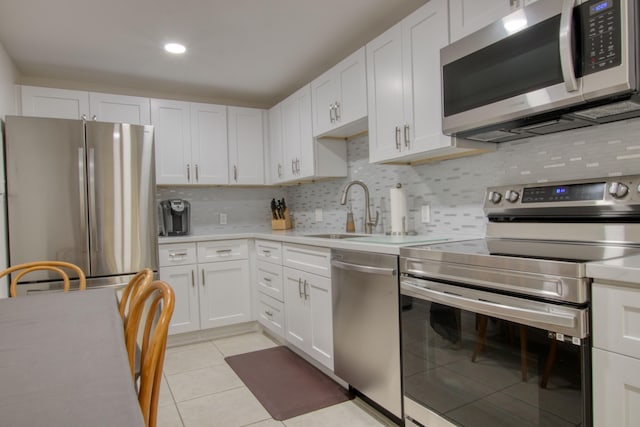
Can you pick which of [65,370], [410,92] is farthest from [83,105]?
[65,370]

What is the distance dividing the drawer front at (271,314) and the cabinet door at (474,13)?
2.08 m

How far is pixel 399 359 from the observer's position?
1.77 metres

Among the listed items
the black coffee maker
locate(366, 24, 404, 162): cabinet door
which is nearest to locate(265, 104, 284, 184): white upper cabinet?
the black coffee maker

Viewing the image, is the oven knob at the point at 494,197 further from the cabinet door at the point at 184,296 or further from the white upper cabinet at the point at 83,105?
the white upper cabinet at the point at 83,105

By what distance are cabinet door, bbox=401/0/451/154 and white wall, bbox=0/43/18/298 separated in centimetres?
250

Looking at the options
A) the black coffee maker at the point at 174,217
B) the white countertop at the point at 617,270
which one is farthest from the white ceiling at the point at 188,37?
the white countertop at the point at 617,270

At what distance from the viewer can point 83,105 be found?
3152 millimetres

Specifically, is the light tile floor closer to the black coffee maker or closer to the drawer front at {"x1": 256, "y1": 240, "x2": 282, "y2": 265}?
the drawer front at {"x1": 256, "y1": 240, "x2": 282, "y2": 265}

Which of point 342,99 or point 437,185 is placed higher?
point 342,99

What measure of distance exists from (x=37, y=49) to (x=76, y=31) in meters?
0.50

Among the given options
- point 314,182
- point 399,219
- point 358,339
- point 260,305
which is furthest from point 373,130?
point 260,305

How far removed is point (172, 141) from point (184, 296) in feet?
4.43

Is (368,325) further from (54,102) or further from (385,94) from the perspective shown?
(54,102)

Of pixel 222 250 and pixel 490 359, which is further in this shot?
pixel 222 250
